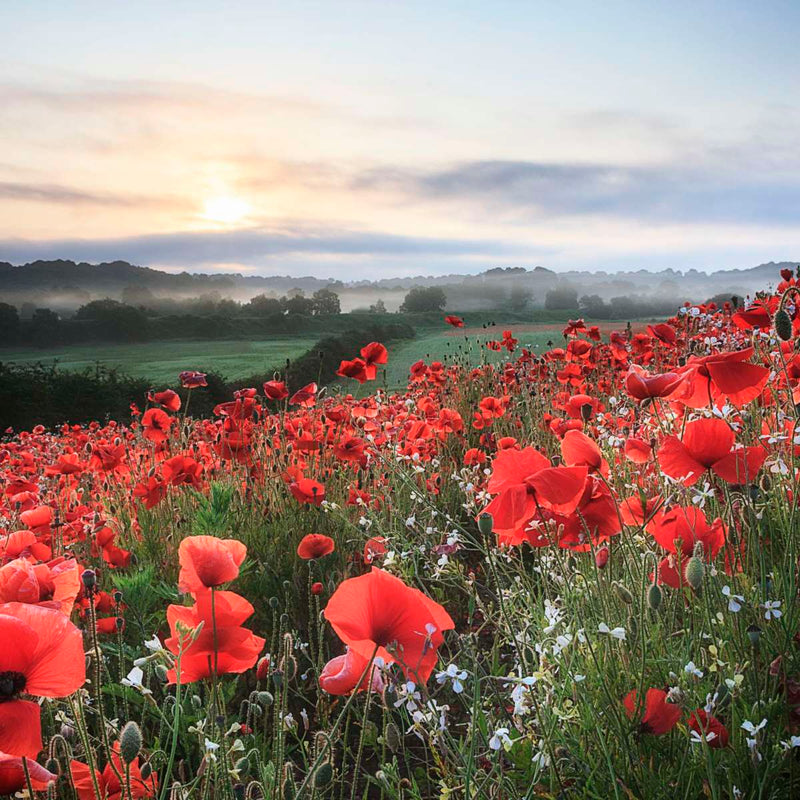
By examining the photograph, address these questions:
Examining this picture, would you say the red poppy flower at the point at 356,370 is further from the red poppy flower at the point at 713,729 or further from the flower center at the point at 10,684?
the flower center at the point at 10,684

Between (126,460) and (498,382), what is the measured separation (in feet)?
11.5

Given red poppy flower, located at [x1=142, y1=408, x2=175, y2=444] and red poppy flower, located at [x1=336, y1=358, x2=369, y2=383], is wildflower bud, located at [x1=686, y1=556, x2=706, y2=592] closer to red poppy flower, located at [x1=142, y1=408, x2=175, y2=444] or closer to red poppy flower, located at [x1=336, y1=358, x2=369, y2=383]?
red poppy flower, located at [x1=336, y1=358, x2=369, y2=383]

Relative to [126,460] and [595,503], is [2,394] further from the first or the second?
[595,503]

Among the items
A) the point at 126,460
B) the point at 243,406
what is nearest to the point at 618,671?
the point at 243,406

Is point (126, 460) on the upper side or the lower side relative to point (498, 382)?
lower

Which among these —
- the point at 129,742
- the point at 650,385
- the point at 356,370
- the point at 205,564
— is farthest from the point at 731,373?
the point at 356,370

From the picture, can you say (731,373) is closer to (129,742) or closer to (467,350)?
(129,742)

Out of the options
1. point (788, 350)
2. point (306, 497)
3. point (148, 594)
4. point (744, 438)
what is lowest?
point (148, 594)

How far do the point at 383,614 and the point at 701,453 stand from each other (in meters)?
0.94

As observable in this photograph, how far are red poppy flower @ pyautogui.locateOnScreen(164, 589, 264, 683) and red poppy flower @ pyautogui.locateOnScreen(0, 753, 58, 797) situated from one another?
282 mm

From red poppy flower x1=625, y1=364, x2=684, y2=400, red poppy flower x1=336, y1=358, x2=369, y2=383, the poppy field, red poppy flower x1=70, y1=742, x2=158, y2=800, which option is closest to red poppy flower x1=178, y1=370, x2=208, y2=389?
the poppy field

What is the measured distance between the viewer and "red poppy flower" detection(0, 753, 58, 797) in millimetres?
1055

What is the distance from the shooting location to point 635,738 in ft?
5.55

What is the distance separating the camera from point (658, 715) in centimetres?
161
